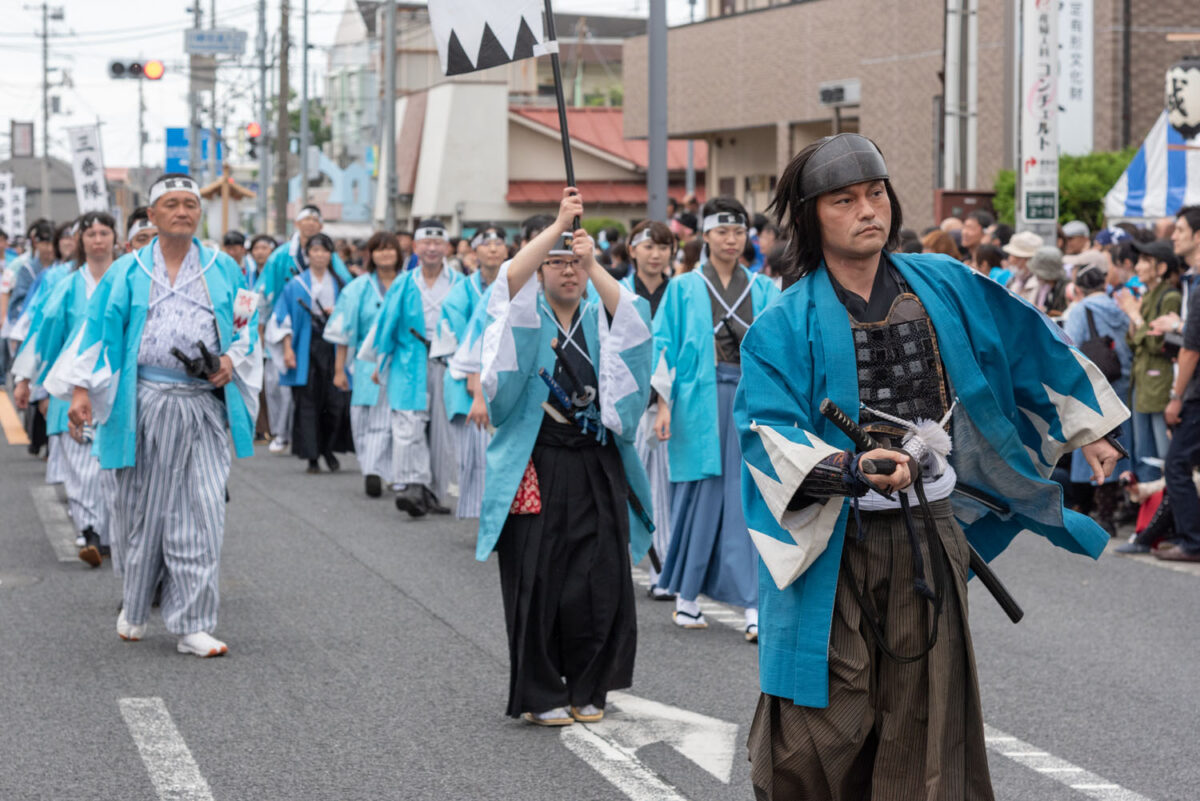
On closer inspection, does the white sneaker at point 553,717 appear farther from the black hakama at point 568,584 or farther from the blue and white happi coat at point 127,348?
the blue and white happi coat at point 127,348

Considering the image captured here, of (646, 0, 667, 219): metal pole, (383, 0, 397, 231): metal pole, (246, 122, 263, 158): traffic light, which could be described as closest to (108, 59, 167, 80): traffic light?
(383, 0, 397, 231): metal pole

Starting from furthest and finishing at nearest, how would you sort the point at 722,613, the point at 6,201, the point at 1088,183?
the point at 6,201 → the point at 1088,183 → the point at 722,613

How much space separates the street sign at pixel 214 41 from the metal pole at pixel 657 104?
60.2ft

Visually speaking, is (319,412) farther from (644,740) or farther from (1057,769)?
(1057,769)

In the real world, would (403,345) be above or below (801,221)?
below

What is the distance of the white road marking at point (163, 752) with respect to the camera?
5.23 meters

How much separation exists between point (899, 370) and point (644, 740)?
241 centimetres

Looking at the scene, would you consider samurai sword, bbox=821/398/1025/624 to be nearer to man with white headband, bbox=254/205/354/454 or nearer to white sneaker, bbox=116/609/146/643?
white sneaker, bbox=116/609/146/643

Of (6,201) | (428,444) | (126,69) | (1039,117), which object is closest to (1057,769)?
(428,444)

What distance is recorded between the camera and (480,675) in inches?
267

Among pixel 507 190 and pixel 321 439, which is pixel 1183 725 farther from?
pixel 507 190

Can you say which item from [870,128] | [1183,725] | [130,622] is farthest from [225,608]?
[870,128]

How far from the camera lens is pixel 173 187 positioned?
7227 mm

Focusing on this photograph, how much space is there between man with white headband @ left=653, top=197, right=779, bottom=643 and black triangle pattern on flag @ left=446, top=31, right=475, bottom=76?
2104mm
